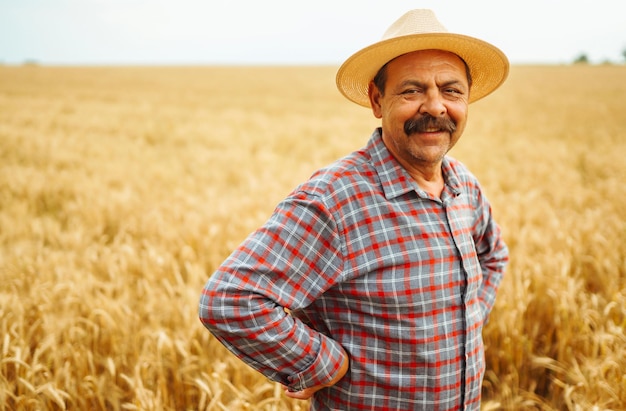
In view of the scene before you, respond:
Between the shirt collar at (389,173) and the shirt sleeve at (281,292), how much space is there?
208 millimetres

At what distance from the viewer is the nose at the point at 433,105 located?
4.25ft

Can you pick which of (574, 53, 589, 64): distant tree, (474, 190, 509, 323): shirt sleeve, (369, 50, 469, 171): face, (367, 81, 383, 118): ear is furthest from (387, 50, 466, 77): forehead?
(574, 53, 589, 64): distant tree

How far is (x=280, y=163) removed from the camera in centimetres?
685

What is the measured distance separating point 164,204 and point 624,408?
3.96 meters

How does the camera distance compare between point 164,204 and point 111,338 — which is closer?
point 111,338

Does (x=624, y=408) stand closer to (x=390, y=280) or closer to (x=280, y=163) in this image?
(x=390, y=280)

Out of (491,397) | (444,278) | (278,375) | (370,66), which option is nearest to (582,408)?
(491,397)

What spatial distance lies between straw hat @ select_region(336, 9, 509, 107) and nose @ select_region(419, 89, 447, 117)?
0.44 ft

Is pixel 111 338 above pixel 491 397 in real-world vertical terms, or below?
above

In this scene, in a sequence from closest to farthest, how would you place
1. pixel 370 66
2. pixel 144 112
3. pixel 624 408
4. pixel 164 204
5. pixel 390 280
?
1. pixel 390 280
2. pixel 370 66
3. pixel 624 408
4. pixel 164 204
5. pixel 144 112

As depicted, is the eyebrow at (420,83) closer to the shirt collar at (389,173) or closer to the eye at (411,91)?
the eye at (411,91)

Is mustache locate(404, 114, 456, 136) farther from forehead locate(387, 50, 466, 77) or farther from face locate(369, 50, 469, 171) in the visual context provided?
forehead locate(387, 50, 466, 77)

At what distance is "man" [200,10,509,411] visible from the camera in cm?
119

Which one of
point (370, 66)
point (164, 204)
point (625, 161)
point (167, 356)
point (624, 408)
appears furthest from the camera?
point (625, 161)
